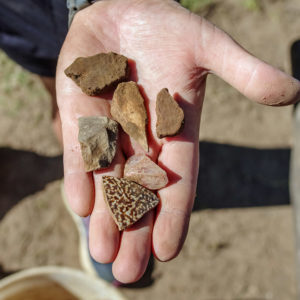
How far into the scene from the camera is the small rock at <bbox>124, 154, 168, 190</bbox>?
1.89m

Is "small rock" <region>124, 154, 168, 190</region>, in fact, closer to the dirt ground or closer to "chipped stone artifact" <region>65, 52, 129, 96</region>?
"chipped stone artifact" <region>65, 52, 129, 96</region>

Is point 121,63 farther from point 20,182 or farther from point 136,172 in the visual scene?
point 20,182

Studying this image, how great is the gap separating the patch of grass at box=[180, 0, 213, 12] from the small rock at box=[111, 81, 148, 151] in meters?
2.33

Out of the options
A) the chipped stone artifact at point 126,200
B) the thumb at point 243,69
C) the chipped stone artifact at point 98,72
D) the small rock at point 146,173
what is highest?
the thumb at point 243,69

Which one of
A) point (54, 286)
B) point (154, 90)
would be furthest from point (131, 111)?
point (54, 286)

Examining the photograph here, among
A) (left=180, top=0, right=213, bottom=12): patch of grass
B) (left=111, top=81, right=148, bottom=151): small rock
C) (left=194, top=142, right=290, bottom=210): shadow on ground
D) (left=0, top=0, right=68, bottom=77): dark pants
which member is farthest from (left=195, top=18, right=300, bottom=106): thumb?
(left=180, top=0, right=213, bottom=12): patch of grass

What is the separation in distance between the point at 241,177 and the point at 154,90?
1635 mm

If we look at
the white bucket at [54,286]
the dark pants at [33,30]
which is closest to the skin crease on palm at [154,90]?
the dark pants at [33,30]

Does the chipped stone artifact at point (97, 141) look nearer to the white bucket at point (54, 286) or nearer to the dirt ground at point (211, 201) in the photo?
the white bucket at point (54, 286)

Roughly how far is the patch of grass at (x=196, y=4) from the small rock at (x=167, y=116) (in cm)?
239

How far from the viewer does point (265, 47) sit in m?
3.97

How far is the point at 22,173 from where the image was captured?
3338 mm

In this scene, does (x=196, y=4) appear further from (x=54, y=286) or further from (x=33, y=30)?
(x=54, y=286)

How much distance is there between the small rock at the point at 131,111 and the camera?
203cm
